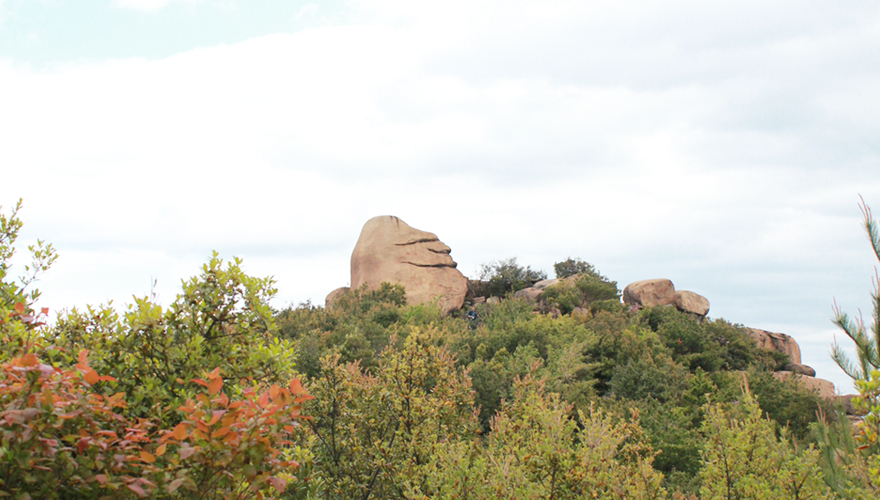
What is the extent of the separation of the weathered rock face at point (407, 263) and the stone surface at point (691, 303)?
9.04 meters

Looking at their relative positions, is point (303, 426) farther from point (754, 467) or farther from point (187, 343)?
point (754, 467)

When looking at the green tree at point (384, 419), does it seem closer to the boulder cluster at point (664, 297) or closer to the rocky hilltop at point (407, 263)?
the rocky hilltop at point (407, 263)

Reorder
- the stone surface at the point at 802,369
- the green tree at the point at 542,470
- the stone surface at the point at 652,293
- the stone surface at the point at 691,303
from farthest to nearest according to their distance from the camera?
the stone surface at the point at 691,303 → the stone surface at the point at 652,293 → the stone surface at the point at 802,369 → the green tree at the point at 542,470

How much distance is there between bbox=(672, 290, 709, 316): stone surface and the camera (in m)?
25.6

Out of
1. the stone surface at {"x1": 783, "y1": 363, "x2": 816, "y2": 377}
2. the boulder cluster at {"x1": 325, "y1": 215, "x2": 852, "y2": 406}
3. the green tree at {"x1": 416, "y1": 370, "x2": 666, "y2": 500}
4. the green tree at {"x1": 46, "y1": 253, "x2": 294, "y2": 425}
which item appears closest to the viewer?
the green tree at {"x1": 46, "y1": 253, "x2": 294, "y2": 425}

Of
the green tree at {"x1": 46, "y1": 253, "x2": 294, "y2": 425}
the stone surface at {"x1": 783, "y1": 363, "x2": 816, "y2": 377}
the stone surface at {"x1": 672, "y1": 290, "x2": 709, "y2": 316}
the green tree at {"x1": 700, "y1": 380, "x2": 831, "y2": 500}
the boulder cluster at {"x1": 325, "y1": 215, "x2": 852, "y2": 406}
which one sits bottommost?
the green tree at {"x1": 700, "y1": 380, "x2": 831, "y2": 500}

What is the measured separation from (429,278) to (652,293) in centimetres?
928

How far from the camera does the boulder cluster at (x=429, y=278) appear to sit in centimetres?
2455

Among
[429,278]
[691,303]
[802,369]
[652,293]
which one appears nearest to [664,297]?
[652,293]

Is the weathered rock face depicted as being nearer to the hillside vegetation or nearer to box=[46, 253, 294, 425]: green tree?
the hillside vegetation

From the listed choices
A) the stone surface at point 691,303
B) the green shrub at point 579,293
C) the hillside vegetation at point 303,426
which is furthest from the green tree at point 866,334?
the stone surface at point 691,303

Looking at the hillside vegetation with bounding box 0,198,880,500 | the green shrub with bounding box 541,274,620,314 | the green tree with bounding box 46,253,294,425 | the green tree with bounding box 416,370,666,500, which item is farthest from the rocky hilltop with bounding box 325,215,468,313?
the green tree with bounding box 46,253,294,425

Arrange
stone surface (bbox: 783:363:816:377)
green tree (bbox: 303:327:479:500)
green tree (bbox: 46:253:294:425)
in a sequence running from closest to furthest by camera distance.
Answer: green tree (bbox: 46:253:294:425), green tree (bbox: 303:327:479:500), stone surface (bbox: 783:363:816:377)

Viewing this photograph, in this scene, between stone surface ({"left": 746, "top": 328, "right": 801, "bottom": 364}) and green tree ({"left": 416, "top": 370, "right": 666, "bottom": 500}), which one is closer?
green tree ({"left": 416, "top": 370, "right": 666, "bottom": 500})
